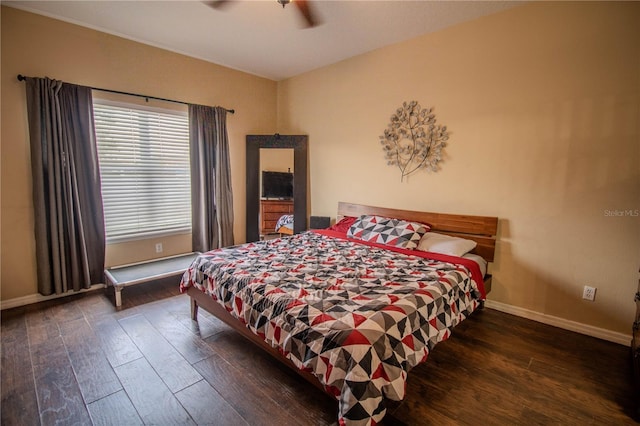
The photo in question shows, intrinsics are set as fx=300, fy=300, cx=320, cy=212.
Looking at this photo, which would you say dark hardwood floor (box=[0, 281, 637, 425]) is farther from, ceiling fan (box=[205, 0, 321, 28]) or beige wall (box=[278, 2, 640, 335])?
ceiling fan (box=[205, 0, 321, 28])

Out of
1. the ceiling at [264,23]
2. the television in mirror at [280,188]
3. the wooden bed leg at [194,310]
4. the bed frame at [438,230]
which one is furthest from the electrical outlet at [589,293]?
the television in mirror at [280,188]

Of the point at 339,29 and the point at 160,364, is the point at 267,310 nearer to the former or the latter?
the point at 160,364

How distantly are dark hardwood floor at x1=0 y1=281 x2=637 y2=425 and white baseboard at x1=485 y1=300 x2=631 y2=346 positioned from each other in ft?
0.20

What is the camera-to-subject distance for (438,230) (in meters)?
3.23

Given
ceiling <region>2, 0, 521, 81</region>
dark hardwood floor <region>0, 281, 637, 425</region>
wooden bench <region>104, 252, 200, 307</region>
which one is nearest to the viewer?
dark hardwood floor <region>0, 281, 637, 425</region>

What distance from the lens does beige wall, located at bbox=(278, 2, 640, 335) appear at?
231 centimetres

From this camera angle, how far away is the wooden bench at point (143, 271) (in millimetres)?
2967

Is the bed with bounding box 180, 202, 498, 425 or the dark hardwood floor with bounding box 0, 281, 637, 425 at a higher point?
the bed with bounding box 180, 202, 498, 425

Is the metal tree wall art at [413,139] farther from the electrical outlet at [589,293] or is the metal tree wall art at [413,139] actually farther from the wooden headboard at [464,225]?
the electrical outlet at [589,293]

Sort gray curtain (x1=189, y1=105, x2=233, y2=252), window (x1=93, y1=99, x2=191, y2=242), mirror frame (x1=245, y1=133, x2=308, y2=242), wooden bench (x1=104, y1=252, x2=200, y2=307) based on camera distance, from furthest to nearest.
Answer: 1. mirror frame (x1=245, y1=133, x2=308, y2=242)
2. gray curtain (x1=189, y1=105, x2=233, y2=252)
3. window (x1=93, y1=99, x2=191, y2=242)
4. wooden bench (x1=104, y1=252, x2=200, y2=307)

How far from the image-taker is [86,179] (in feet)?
10.2

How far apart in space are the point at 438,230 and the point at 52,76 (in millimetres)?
4137

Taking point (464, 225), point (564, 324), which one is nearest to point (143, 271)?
point (464, 225)

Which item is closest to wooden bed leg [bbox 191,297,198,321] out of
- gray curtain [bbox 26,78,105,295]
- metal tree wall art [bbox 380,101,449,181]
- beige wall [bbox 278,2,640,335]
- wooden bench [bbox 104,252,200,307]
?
wooden bench [bbox 104,252,200,307]
